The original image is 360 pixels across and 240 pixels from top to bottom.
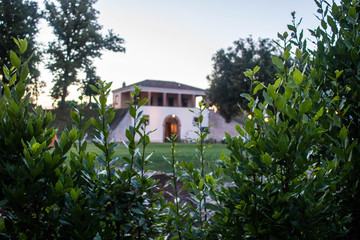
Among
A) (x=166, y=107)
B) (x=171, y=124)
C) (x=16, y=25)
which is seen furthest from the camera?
(x=171, y=124)

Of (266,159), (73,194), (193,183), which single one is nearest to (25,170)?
(73,194)

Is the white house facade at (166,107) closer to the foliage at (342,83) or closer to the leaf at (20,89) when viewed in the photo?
the foliage at (342,83)

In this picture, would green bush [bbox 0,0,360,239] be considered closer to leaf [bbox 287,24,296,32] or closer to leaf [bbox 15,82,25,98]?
leaf [bbox 15,82,25,98]

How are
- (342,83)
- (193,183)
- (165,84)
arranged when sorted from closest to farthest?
(193,183)
(342,83)
(165,84)

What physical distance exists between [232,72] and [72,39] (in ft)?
70.8

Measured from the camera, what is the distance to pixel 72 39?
37375 mm

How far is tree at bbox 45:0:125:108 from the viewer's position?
36.4 m

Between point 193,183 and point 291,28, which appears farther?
point 291,28

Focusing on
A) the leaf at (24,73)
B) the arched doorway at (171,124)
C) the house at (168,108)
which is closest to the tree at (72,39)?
the house at (168,108)

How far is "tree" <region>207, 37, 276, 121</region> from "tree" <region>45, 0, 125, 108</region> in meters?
15.5

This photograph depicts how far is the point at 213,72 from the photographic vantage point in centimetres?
3566

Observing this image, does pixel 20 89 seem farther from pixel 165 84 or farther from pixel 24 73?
pixel 165 84

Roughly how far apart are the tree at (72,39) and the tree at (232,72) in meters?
15.5

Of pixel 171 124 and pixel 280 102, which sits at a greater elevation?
pixel 171 124
